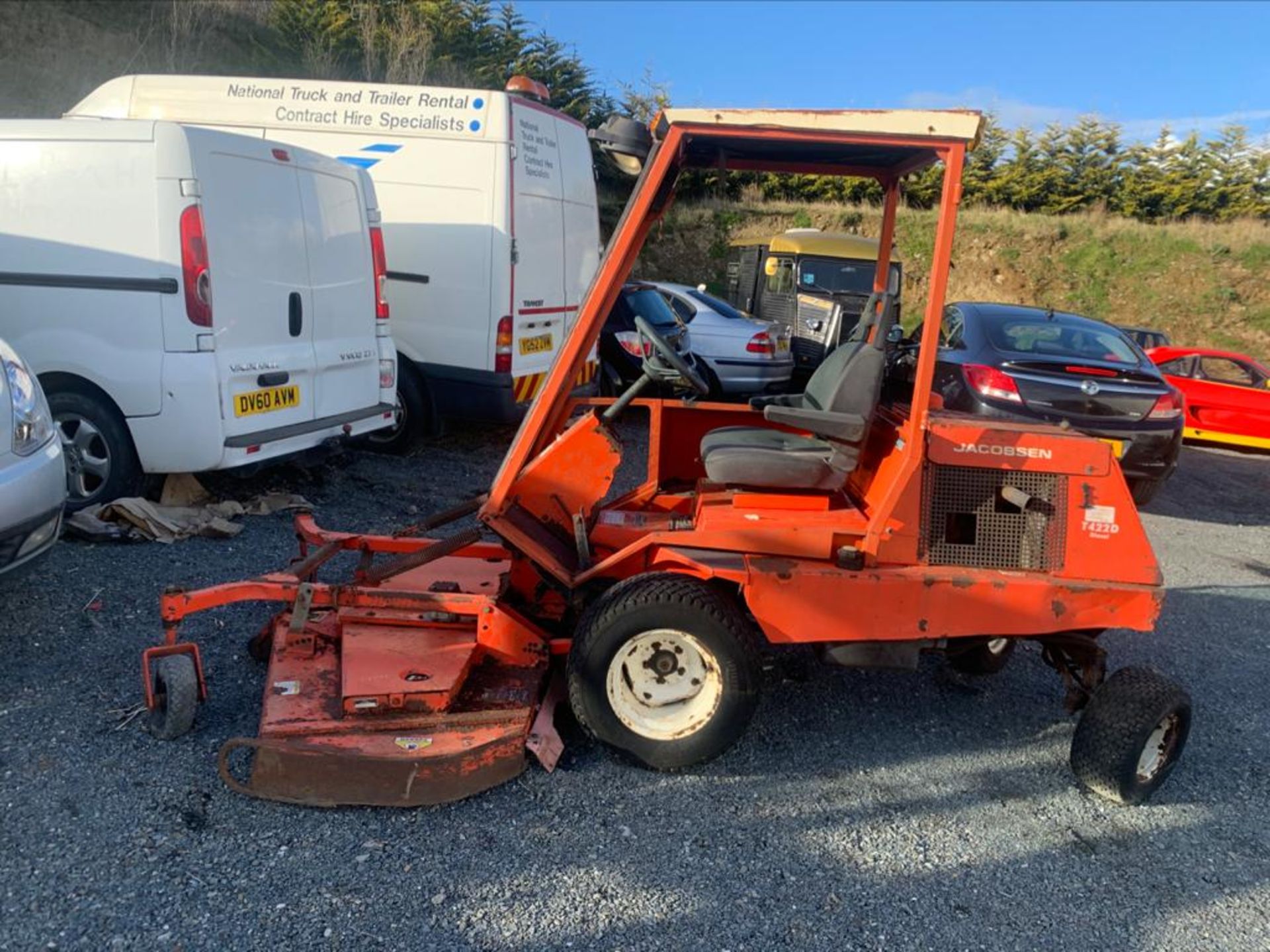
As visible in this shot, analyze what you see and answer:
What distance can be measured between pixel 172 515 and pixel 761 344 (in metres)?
7.06

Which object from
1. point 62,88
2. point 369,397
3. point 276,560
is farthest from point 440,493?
point 62,88

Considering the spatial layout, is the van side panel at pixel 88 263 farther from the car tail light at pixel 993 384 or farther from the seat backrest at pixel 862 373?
the car tail light at pixel 993 384

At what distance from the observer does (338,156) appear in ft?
24.3

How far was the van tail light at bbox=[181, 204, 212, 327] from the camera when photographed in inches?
192

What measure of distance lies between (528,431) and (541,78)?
2185 centimetres

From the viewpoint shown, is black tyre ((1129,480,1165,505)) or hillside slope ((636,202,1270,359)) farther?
hillside slope ((636,202,1270,359))

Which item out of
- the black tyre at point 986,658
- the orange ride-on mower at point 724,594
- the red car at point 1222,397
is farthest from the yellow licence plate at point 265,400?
the red car at point 1222,397

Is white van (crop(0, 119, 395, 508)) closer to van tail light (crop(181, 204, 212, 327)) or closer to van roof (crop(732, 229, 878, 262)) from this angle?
van tail light (crop(181, 204, 212, 327))

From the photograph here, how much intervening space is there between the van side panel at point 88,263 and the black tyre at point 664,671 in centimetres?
316

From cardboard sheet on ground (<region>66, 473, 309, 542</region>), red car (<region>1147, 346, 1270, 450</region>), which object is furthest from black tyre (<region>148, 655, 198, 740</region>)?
red car (<region>1147, 346, 1270, 450</region>)

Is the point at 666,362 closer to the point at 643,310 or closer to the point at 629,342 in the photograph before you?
the point at 629,342

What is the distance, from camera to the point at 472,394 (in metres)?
7.38

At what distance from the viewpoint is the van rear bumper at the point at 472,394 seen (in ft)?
24.0

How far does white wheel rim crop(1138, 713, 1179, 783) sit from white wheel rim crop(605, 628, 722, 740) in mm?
1563
